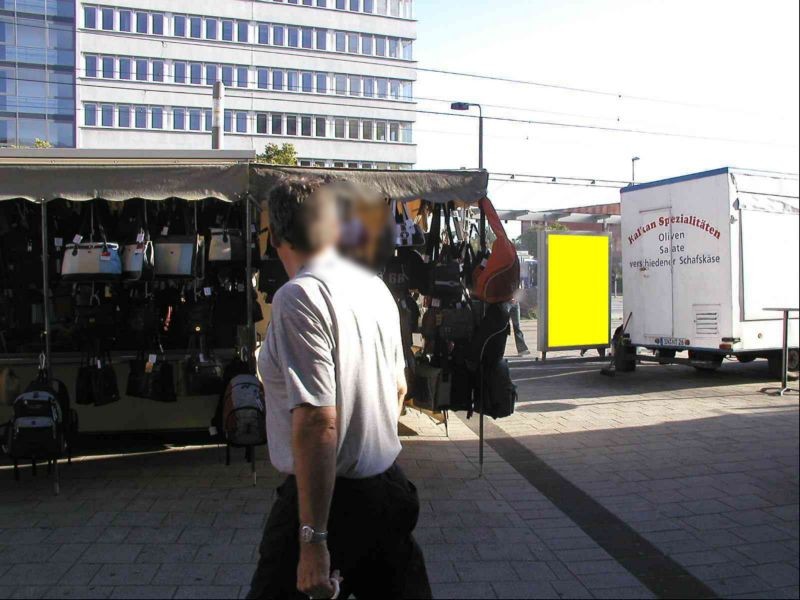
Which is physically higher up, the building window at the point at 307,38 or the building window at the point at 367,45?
the building window at the point at 367,45

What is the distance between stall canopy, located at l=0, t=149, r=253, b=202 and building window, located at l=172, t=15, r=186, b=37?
24.7 meters

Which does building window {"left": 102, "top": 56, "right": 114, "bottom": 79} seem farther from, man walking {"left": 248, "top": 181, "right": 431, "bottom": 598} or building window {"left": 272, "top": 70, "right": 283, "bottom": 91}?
man walking {"left": 248, "top": 181, "right": 431, "bottom": 598}

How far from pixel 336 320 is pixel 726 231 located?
8.68 metres

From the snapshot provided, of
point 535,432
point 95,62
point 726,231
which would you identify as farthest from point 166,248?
point 95,62

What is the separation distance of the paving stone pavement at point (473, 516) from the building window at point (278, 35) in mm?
28347

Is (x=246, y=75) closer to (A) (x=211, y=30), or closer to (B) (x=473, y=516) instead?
(A) (x=211, y=30)

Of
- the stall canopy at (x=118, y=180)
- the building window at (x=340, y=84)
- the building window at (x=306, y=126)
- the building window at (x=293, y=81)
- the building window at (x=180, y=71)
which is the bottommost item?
the stall canopy at (x=118, y=180)

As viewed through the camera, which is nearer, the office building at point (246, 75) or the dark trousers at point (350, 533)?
the dark trousers at point (350, 533)

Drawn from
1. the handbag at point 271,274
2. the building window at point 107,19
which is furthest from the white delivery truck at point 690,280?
the building window at point 107,19

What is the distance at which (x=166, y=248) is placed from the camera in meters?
5.46

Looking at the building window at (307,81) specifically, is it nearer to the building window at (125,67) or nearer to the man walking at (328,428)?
the building window at (125,67)

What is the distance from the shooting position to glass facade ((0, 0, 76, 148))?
1501 cm

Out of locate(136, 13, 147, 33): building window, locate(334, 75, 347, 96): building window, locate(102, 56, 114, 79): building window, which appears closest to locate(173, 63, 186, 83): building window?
locate(102, 56, 114, 79): building window

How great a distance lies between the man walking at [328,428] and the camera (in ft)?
5.98
